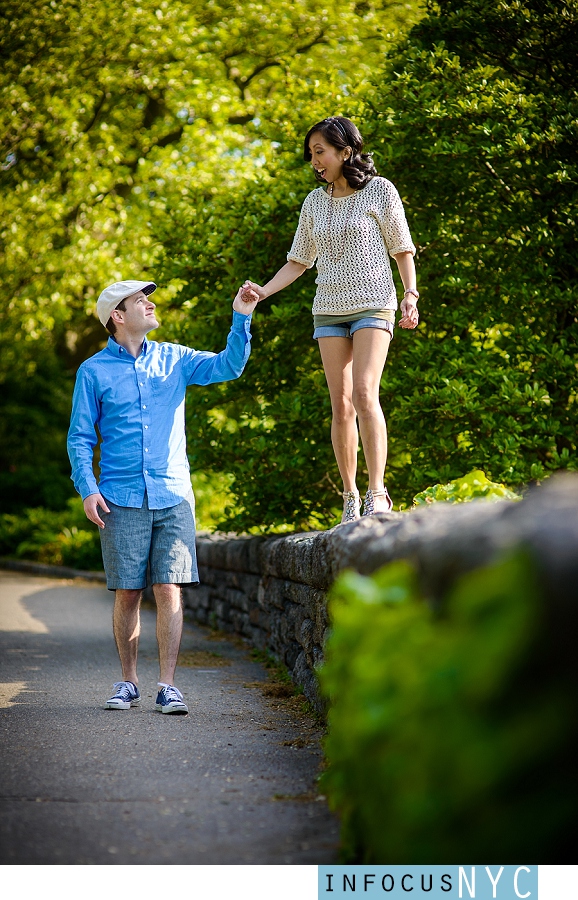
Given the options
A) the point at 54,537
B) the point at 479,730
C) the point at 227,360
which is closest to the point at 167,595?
the point at 227,360

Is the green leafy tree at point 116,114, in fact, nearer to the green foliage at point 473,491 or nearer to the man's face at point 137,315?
the man's face at point 137,315

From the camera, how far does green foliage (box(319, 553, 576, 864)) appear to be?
1592mm

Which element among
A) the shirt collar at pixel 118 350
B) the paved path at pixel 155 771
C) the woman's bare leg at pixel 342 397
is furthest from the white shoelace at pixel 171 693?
the shirt collar at pixel 118 350

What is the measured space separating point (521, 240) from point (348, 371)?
1826mm

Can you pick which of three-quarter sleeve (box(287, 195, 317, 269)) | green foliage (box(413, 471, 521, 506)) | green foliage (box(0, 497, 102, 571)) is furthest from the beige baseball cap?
green foliage (box(0, 497, 102, 571))

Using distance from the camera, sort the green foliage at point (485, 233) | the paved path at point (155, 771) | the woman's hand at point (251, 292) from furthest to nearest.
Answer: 1. the green foliage at point (485, 233)
2. the woman's hand at point (251, 292)
3. the paved path at point (155, 771)

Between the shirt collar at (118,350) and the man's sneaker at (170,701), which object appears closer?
the man's sneaker at (170,701)

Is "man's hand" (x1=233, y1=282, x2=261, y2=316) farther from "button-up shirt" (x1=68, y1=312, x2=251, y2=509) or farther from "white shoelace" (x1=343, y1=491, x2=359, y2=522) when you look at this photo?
"white shoelace" (x1=343, y1=491, x2=359, y2=522)

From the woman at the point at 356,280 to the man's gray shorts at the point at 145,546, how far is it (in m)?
0.86

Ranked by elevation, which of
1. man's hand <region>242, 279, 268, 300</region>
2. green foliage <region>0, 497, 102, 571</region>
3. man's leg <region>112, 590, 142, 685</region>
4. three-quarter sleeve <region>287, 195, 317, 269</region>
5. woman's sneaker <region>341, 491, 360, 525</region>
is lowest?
green foliage <region>0, 497, 102, 571</region>

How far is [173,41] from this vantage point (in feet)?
44.1

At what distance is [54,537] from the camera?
14781mm

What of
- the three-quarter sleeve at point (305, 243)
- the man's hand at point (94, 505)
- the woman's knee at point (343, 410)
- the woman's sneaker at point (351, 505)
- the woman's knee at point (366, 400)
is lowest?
the woman's sneaker at point (351, 505)

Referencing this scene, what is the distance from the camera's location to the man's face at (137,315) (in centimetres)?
486
